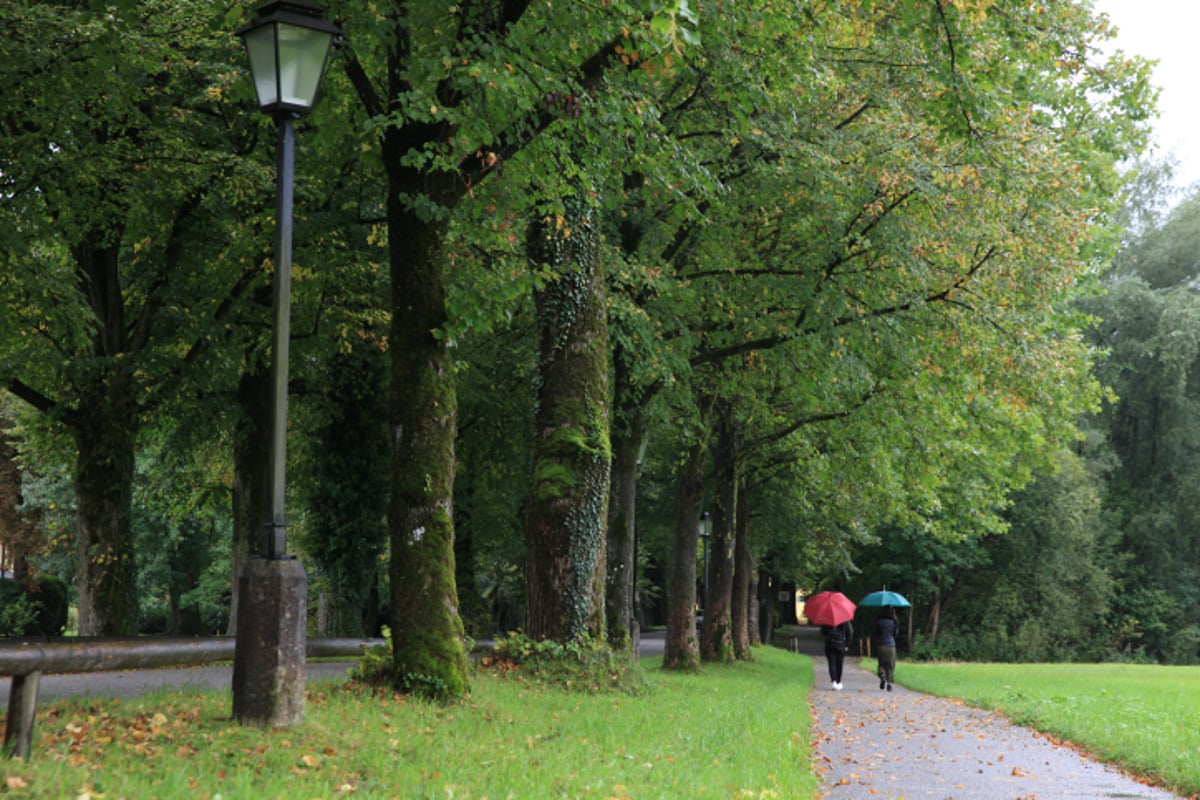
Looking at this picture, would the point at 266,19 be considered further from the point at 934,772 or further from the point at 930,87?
the point at 930,87

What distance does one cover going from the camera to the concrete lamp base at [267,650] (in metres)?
7.81

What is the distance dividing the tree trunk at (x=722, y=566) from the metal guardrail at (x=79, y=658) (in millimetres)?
15662

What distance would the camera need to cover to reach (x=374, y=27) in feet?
35.2

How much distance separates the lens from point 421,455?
1069 cm

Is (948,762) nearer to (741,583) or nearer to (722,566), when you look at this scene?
(722,566)

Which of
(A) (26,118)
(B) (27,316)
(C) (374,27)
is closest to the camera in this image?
(C) (374,27)

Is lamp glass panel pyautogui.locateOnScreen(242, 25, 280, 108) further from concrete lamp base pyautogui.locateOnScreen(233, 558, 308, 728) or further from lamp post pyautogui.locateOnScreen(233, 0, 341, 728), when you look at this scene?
concrete lamp base pyautogui.locateOnScreen(233, 558, 308, 728)

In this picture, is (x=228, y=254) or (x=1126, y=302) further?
(x=1126, y=302)

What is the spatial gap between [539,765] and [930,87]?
12243 millimetres

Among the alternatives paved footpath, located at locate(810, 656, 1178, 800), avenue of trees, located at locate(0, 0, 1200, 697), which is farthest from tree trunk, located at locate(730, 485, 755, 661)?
paved footpath, located at locate(810, 656, 1178, 800)

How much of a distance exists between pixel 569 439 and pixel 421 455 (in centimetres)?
406

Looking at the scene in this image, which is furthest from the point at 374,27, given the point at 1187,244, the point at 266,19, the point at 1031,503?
the point at 1187,244

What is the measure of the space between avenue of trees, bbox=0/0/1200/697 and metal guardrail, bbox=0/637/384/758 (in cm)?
184

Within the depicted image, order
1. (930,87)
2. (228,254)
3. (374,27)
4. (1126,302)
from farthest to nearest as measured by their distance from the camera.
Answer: (1126,302), (228,254), (930,87), (374,27)
